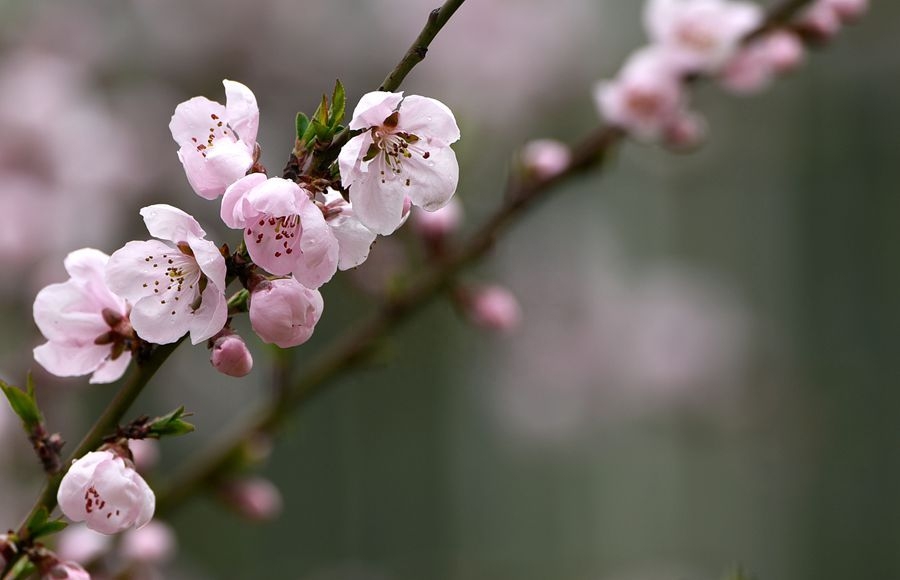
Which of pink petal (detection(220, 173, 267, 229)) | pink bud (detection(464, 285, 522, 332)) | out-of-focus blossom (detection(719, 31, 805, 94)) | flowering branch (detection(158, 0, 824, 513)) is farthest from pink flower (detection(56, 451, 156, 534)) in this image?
out-of-focus blossom (detection(719, 31, 805, 94))

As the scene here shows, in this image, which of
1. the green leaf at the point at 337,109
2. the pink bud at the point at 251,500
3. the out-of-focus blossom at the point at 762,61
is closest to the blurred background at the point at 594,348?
the pink bud at the point at 251,500

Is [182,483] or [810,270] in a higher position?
[810,270]

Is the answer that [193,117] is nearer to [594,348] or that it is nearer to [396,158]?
[396,158]

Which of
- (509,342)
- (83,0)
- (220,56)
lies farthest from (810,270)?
(83,0)

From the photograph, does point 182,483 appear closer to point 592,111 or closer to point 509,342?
point 509,342

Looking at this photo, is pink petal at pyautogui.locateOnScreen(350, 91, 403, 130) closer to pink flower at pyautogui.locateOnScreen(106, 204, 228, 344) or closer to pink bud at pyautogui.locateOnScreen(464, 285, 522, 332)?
pink flower at pyautogui.locateOnScreen(106, 204, 228, 344)

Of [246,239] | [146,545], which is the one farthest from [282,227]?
[146,545]

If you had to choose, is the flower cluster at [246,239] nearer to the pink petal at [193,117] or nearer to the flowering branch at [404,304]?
the pink petal at [193,117]
